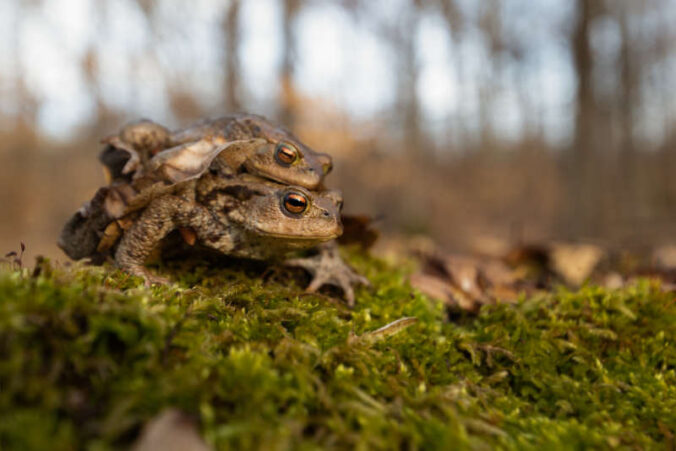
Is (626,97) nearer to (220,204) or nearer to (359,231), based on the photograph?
(359,231)

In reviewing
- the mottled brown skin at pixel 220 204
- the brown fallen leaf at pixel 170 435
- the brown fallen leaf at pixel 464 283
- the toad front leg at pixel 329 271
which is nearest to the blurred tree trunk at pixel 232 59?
the brown fallen leaf at pixel 464 283

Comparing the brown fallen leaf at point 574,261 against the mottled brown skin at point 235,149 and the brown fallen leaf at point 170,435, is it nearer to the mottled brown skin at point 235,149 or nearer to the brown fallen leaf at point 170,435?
the mottled brown skin at point 235,149

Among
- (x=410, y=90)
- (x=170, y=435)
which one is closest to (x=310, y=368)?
(x=170, y=435)

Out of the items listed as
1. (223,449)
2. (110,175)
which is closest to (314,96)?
(110,175)

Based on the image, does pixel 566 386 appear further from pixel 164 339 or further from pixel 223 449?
pixel 164 339

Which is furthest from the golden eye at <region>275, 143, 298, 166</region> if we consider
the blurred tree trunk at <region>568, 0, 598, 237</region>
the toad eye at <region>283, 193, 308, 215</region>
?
the blurred tree trunk at <region>568, 0, 598, 237</region>
